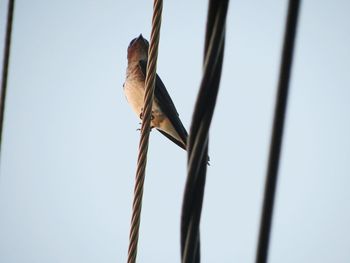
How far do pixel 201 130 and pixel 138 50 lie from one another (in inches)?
169

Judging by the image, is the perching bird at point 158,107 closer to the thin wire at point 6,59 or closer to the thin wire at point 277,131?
the thin wire at point 6,59

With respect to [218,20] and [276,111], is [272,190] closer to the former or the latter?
[276,111]

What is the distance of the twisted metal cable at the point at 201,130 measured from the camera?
49 centimetres

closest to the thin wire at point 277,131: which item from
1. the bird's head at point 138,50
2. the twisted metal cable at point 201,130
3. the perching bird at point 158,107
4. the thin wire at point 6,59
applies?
the twisted metal cable at point 201,130

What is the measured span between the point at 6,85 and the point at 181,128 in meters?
3.15

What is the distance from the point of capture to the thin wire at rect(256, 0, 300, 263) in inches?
14.4

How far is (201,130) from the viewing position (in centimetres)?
51

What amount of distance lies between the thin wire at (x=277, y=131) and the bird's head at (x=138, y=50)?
4.24 meters

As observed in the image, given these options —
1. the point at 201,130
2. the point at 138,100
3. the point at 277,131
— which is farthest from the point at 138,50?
the point at 277,131

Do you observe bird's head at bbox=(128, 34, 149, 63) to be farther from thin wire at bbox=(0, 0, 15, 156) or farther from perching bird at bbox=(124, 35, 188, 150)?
thin wire at bbox=(0, 0, 15, 156)

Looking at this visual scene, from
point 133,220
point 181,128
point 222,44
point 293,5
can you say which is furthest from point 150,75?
point 181,128

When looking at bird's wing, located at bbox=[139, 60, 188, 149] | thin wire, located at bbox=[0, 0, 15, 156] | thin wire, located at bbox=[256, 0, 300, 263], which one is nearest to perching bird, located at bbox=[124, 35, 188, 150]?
bird's wing, located at bbox=[139, 60, 188, 149]

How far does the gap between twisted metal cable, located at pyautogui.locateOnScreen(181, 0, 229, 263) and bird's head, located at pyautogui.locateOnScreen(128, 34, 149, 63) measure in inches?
161

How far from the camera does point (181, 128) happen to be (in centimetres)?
411
